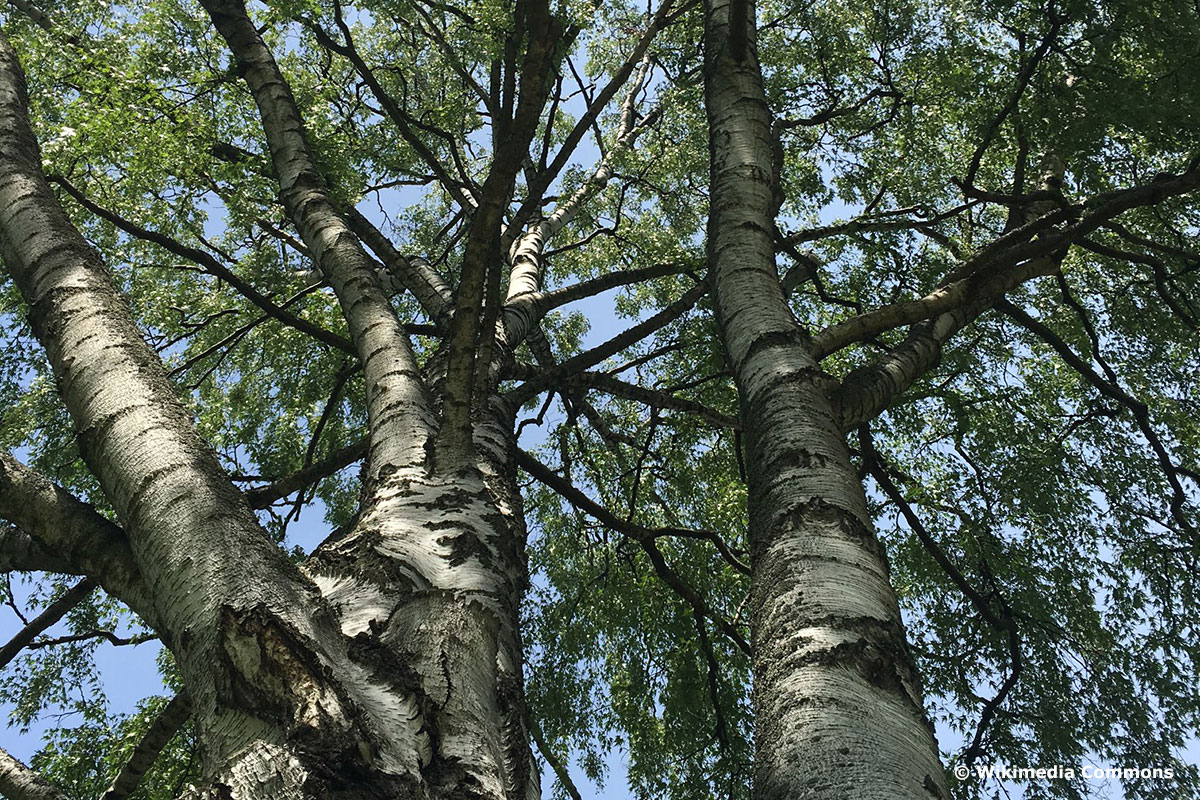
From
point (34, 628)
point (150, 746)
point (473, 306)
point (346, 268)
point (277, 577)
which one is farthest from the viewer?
point (346, 268)

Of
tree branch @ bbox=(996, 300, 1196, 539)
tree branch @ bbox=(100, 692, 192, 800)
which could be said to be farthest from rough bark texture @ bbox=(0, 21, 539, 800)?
tree branch @ bbox=(996, 300, 1196, 539)

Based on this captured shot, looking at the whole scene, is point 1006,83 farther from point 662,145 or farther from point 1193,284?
point 662,145

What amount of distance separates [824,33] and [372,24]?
5847 mm

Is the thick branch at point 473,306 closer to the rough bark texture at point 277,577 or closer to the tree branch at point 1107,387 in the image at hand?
the rough bark texture at point 277,577

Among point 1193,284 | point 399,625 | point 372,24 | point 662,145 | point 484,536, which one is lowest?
point 399,625

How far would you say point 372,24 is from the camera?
10789mm

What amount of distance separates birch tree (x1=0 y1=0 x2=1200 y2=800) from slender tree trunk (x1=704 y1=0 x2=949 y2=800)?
0.01 m

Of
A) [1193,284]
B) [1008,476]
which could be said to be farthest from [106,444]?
[1193,284]

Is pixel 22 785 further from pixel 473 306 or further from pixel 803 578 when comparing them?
pixel 803 578

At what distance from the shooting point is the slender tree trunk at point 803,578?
5.84 feet

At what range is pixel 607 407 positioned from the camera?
10281 millimetres

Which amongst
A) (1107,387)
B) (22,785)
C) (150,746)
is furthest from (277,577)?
(1107,387)

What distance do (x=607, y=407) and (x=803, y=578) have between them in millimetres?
8093

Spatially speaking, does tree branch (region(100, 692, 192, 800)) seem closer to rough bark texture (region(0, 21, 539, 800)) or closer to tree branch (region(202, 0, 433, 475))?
rough bark texture (region(0, 21, 539, 800))
